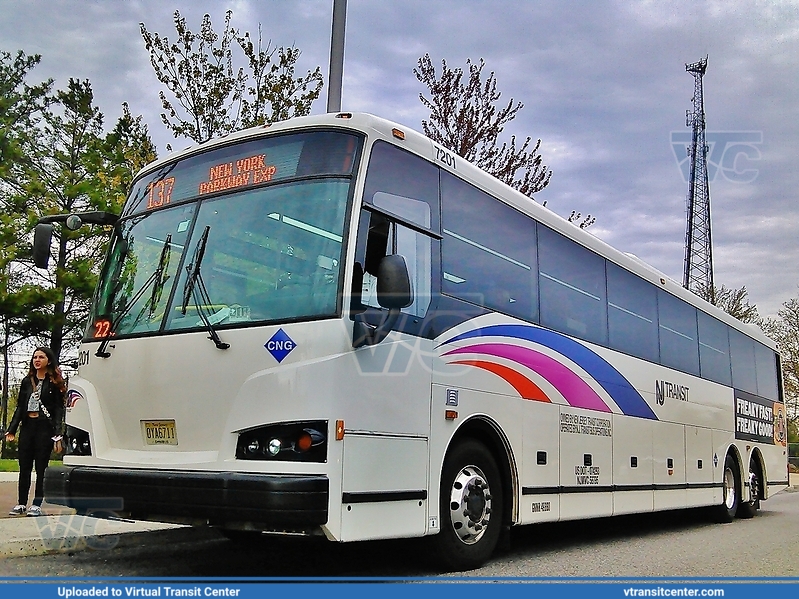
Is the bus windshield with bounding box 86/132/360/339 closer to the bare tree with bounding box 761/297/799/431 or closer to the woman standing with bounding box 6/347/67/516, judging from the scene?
the woman standing with bounding box 6/347/67/516

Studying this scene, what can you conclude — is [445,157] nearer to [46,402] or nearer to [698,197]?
[46,402]

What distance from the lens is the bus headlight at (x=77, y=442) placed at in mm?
6980

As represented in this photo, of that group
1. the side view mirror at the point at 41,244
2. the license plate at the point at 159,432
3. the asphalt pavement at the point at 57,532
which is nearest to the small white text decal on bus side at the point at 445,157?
the license plate at the point at 159,432

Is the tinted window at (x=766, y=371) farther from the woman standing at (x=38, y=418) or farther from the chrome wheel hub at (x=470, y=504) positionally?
the woman standing at (x=38, y=418)

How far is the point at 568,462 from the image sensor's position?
9.30m

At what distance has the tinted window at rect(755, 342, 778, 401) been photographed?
17.2 meters

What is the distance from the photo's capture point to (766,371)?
58.4 ft

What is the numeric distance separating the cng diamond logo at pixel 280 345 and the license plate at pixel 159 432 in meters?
0.98

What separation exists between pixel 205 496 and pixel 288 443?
64cm
